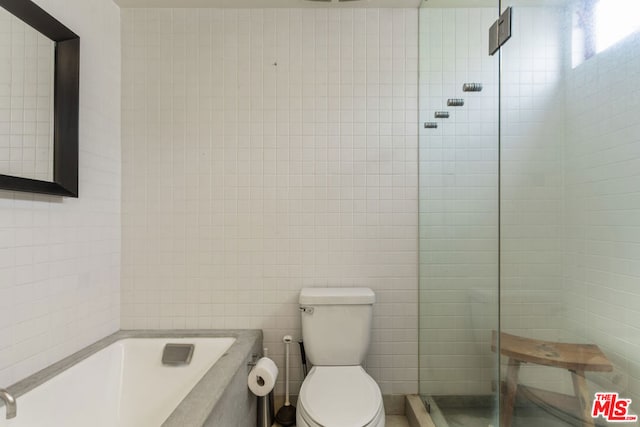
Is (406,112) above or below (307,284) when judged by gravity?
above

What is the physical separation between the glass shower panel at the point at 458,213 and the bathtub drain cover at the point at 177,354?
123cm

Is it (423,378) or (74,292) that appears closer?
(74,292)

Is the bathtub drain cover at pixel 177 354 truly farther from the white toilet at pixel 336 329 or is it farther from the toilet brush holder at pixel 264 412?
the white toilet at pixel 336 329

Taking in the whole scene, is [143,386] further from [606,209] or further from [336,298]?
[606,209]

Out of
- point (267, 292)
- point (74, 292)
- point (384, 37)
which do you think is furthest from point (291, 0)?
point (74, 292)

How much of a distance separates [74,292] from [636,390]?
2.14m

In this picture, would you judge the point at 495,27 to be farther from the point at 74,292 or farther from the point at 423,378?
the point at 74,292

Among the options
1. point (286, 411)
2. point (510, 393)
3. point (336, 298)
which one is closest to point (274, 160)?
point (336, 298)

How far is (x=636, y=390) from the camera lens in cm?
94

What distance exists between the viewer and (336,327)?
1.64 meters

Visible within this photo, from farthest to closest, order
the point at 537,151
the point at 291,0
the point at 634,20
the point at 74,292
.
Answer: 1. the point at 291,0
2. the point at 74,292
3. the point at 537,151
4. the point at 634,20

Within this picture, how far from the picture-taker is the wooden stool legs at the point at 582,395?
1025mm

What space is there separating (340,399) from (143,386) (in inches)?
37.6
